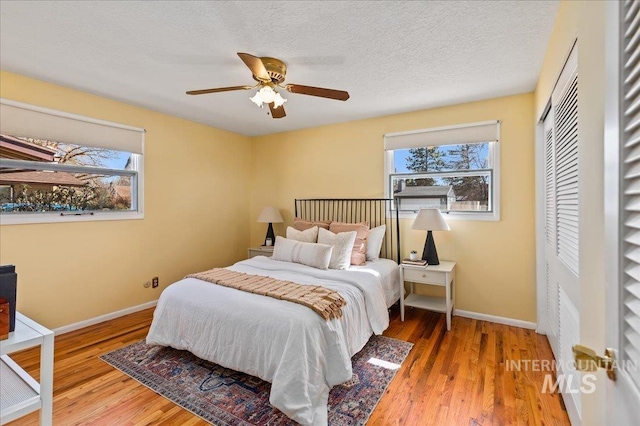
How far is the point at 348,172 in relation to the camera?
4.15m

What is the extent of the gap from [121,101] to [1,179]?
134 cm

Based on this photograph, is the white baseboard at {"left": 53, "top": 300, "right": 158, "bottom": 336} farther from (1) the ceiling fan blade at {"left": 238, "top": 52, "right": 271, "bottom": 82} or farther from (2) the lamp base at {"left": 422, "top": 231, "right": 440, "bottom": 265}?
(2) the lamp base at {"left": 422, "top": 231, "right": 440, "bottom": 265}

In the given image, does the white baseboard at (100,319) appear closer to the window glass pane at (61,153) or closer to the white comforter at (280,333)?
the white comforter at (280,333)

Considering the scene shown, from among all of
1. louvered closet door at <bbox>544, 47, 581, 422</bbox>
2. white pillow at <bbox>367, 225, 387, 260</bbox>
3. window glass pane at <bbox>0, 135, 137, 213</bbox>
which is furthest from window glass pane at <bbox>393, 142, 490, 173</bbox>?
window glass pane at <bbox>0, 135, 137, 213</bbox>

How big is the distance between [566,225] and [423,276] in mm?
1500

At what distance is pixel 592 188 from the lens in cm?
90

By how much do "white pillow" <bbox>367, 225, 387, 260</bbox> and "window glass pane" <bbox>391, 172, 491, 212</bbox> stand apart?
1.47ft

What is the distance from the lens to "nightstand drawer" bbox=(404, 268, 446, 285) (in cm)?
311

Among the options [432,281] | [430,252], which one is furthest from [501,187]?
[432,281]

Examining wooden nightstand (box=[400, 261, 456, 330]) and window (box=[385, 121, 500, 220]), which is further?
window (box=[385, 121, 500, 220])

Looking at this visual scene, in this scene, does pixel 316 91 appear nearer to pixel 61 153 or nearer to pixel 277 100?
pixel 277 100

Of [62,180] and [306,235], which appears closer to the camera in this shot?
[62,180]

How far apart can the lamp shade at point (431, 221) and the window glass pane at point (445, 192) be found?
36 cm

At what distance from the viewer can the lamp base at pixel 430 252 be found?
3.30m
